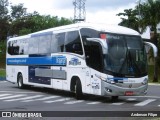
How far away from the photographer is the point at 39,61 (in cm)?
2594

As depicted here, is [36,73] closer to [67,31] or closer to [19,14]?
[67,31]

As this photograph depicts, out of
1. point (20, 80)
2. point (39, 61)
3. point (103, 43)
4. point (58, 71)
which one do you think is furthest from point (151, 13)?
point (103, 43)

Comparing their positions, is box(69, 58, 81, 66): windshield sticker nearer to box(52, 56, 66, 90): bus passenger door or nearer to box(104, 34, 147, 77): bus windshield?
box(52, 56, 66, 90): bus passenger door

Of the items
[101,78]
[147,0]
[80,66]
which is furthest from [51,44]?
[147,0]

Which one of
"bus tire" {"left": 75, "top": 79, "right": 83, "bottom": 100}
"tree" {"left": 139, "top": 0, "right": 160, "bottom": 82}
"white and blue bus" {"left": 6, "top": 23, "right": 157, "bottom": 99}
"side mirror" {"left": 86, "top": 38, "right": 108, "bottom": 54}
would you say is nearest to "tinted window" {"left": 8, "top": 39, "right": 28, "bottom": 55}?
"white and blue bus" {"left": 6, "top": 23, "right": 157, "bottom": 99}

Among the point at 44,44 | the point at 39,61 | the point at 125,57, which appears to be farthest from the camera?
the point at 39,61

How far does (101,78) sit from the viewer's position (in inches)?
778

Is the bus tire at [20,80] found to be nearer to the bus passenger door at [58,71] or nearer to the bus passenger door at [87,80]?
the bus passenger door at [58,71]

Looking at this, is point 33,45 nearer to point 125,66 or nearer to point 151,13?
point 125,66

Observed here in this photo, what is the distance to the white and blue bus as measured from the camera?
19656 mm

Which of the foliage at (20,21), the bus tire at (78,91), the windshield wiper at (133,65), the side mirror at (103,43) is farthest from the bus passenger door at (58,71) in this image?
the foliage at (20,21)

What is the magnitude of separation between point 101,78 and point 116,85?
2.43ft

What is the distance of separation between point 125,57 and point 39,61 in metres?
7.51

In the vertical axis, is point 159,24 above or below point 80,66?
above
